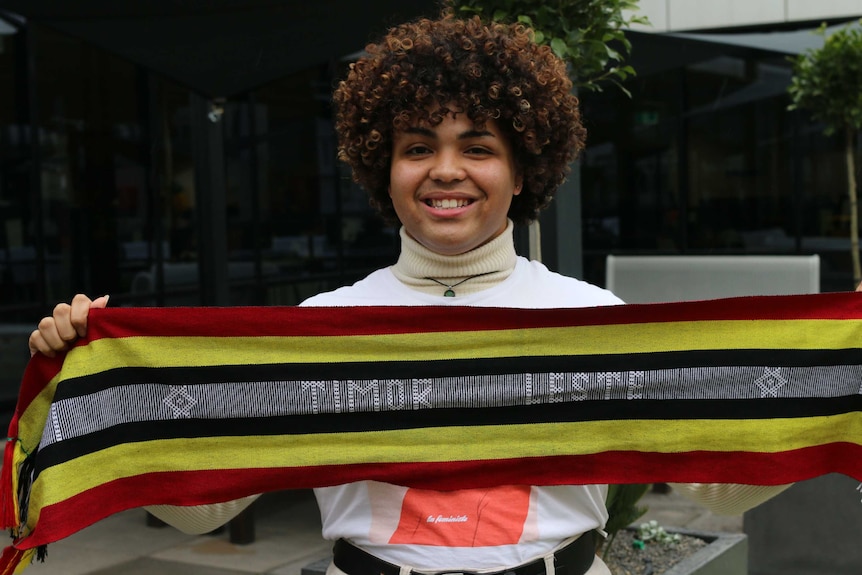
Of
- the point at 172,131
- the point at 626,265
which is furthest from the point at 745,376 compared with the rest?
the point at 172,131

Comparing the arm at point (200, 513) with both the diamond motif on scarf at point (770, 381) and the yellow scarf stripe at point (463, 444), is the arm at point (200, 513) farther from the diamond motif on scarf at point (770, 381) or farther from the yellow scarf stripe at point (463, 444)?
the diamond motif on scarf at point (770, 381)

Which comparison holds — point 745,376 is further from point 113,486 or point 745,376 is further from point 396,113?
point 113,486

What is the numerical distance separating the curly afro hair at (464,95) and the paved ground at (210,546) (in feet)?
11.6

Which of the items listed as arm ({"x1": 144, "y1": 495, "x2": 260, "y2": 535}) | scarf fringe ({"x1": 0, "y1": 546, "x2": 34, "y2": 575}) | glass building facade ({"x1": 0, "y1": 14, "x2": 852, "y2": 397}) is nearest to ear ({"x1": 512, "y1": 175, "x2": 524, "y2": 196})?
arm ({"x1": 144, "y1": 495, "x2": 260, "y2": 535})

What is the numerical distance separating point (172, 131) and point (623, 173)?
5361 mm

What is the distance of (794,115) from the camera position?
12.2m

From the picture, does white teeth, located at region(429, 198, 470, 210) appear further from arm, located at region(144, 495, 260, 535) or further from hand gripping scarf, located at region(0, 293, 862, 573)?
arm, located at region(144, 495, 260, 535)

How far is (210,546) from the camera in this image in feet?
19.9

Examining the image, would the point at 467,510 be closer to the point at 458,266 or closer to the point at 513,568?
the point at 513,568

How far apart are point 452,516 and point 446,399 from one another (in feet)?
0.97

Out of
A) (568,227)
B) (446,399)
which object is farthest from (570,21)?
(446,399)

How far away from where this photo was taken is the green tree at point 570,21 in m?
4.00

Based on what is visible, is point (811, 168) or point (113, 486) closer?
point (113, 486)

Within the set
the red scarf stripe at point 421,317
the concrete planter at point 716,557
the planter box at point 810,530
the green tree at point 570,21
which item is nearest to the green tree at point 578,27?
the green tree at point 570,21
